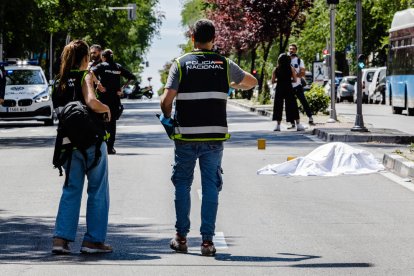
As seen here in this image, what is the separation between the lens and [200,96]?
9961mm

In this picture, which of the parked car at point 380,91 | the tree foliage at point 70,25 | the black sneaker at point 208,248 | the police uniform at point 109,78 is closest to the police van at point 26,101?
the tree foliage at point 70,25

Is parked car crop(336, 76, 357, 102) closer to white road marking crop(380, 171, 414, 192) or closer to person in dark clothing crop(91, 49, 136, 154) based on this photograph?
person in dark clothing crop(91, 49, 136, 154)

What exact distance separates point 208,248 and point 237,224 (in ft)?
6.96

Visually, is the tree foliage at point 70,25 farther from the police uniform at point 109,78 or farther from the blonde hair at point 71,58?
the blonde hair at point 71,58

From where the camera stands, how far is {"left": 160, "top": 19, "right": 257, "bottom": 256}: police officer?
9922mm

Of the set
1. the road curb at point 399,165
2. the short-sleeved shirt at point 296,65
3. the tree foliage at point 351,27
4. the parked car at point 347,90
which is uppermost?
the tree foliage at point 351,27

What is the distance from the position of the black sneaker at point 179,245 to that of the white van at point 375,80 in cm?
5326

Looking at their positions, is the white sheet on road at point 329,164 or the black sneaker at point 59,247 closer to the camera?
the black sneaker at point 59,247

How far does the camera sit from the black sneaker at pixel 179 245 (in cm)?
995

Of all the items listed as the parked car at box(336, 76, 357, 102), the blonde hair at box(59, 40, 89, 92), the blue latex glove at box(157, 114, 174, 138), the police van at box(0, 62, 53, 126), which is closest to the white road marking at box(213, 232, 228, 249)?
the blue latex glove at box(157, 114, 174, 138)

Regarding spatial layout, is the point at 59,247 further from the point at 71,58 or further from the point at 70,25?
→ the point at 70,25

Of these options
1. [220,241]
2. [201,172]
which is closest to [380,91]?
[220,241]

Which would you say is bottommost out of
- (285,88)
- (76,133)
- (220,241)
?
(220,241)

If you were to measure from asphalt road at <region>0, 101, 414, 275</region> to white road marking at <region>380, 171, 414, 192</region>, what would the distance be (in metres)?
0.10
